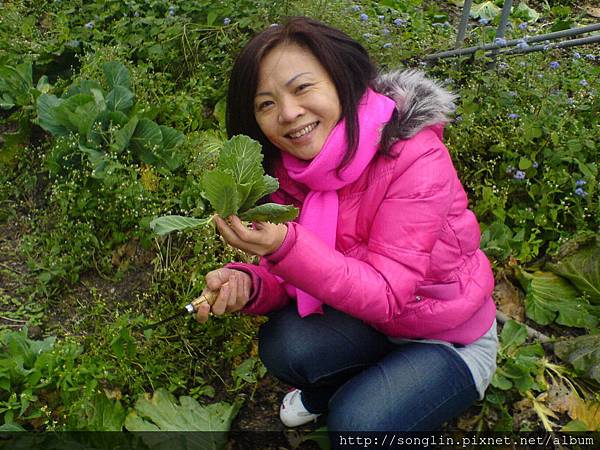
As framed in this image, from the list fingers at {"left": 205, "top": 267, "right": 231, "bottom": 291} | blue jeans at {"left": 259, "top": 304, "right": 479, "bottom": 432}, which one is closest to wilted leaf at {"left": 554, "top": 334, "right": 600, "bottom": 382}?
blue jeans at {"left": 259, "top": 304, "right": 479, "bottom": 432}

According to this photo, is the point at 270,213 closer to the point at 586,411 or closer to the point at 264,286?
the point at 264,286

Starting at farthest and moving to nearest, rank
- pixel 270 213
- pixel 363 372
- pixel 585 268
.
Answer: pixel 585 268, pixel 363 372, pixel 270 213

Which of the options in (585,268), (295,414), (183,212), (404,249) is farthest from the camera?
(183,212)

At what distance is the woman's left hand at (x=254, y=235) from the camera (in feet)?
5.77

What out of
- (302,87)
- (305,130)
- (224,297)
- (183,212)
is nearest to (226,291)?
(224,297)

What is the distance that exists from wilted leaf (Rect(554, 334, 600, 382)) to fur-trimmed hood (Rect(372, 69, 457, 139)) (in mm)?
1168

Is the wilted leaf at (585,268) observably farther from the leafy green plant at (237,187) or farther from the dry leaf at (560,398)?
the leafy green plant at (237,187)

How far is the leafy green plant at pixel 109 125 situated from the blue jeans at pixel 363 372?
1.17 meters

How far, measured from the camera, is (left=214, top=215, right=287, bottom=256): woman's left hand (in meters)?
1.76

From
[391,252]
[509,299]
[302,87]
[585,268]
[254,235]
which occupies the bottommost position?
[509,299]

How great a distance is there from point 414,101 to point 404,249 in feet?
1.54

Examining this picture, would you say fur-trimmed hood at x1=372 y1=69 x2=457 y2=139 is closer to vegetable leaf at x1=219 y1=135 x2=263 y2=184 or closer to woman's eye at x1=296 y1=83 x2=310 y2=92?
woman's eye at x1=296 y1=83 x2=310 y2=92

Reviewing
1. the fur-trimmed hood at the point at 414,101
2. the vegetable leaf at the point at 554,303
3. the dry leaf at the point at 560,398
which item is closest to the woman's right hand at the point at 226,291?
the fur-trimmed hood at the point at 414,101

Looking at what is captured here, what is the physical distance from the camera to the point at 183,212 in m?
3.09
